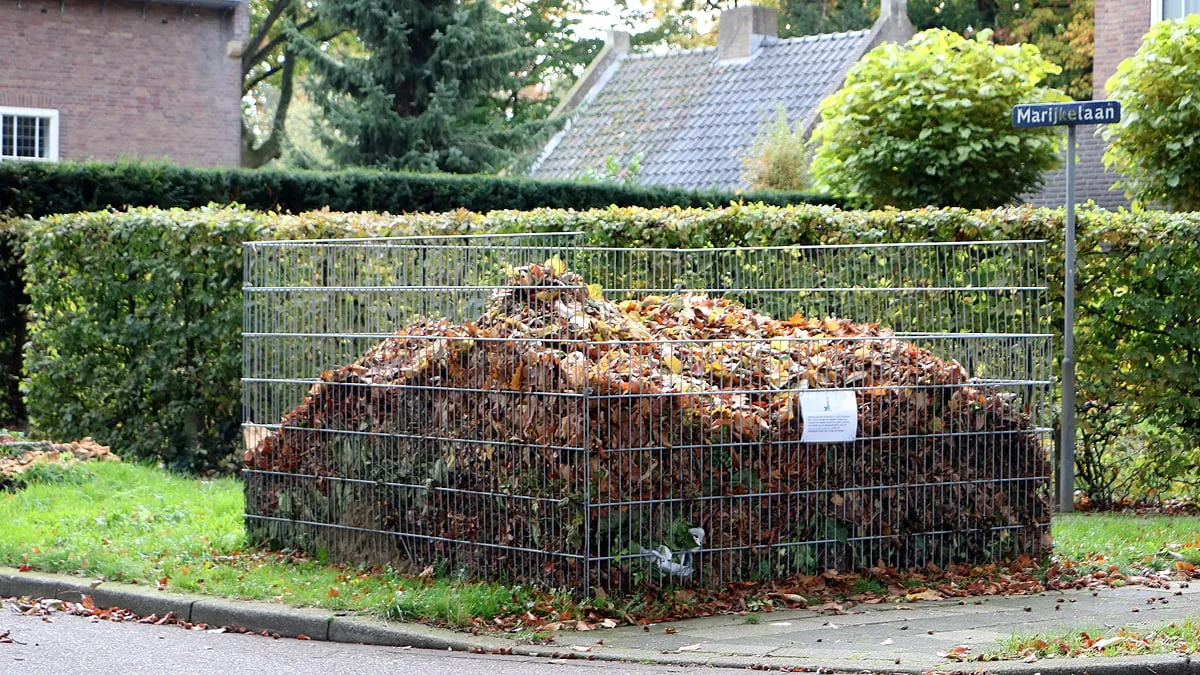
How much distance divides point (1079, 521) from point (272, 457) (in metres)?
5.09

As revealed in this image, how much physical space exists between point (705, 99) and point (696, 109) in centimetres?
35

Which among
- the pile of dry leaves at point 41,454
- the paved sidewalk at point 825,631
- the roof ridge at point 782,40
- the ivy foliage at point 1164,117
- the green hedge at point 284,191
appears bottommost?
the paved sidewalk at point 825,631

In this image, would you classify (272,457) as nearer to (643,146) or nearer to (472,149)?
(472,149)

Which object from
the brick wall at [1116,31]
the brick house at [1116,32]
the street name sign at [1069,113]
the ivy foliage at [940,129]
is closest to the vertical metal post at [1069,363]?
the street name sign at [1069,113]

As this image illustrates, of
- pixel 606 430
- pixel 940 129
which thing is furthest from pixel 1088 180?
pixel 606 430

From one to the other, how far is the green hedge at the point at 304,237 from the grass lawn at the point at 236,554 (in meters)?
1.05

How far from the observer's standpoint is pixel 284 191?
56.3 feet

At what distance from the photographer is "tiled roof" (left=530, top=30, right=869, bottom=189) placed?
28891 millimetres

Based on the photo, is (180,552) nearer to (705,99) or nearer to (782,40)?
(705,99)

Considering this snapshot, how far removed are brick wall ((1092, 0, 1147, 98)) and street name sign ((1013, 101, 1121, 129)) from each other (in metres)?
11.9

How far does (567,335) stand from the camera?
7.42 meters

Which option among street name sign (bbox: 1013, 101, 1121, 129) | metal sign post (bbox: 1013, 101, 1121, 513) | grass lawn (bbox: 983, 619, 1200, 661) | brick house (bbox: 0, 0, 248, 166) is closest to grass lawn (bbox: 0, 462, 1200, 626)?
metal sign post (bbox: 1013, 101, 1121, 513)

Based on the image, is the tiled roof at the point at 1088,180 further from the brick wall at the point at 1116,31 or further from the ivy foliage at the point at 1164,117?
the ivy foliage at the point at 1164,117

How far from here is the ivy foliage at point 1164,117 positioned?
1516 cm
